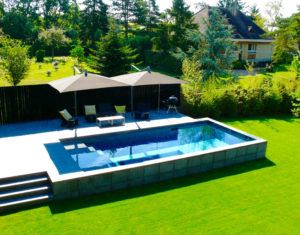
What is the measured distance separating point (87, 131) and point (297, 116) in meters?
12.5

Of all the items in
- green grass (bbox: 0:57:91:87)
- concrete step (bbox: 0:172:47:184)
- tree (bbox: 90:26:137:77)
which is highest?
tree (bbox: 90:26:137:77)

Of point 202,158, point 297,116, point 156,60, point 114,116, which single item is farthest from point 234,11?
point 202,158

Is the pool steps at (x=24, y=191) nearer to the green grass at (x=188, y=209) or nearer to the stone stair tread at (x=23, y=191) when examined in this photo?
the stone stair tread at (x=23, y=191)

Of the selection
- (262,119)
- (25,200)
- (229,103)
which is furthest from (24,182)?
(262,119)

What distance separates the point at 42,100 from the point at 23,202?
756 cm

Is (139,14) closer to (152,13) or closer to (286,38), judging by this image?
(152,13)

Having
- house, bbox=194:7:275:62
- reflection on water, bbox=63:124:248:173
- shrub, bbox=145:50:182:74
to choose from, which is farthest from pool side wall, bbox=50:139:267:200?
house, bbox=194:7:275:62

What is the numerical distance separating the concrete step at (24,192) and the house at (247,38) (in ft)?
113

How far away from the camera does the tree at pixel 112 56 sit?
21703mm

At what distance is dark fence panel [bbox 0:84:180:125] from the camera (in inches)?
498

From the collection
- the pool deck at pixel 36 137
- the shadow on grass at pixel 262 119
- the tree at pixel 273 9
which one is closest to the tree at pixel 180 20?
the shadow on grass at pixel 262 119

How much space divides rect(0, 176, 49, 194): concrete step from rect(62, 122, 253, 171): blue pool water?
1299 millimetres

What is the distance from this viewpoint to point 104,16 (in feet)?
148

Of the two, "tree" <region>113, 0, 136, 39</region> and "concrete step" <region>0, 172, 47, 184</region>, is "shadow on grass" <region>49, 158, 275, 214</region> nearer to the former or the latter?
"concrete step" <region>0, 172, 47, 184</region>
